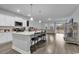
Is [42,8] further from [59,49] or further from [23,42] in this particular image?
[59,49]

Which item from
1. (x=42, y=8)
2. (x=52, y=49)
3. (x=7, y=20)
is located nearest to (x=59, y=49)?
(x=52, y=49)

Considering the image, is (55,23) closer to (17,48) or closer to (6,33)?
(6,33)

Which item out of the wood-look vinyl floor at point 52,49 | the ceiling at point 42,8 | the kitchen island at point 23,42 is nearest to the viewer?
the kitchen island at point 23,42

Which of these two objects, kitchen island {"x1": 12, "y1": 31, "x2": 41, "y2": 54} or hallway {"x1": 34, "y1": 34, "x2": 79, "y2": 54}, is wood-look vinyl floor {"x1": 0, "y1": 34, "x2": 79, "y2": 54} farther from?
kitchen island {"x1": 12, "y1": 31, "x2": 41, "y2": 54}

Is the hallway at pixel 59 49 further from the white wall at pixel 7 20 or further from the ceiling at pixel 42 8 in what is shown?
the white wall at pixel 7 20

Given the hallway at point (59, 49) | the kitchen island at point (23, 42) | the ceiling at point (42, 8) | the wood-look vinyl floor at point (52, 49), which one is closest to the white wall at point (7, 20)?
the ceiling at point (42, 8)

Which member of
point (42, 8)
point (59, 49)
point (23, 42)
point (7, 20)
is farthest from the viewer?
point (7, 20)

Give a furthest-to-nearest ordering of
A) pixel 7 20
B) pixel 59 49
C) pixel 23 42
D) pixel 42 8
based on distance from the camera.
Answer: pixel 7 20 → pixel 42 8 → pixel 59 49 → pixel 23 42

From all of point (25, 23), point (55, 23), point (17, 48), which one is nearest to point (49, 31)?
point (55, 23)

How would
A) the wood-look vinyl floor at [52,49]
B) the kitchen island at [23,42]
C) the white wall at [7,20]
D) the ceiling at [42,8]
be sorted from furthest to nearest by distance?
the white wall at [7,20] < the ceiling at [42,8] < the wood-look vinyl floor at [52,49] < the kitchen island at [23,42]

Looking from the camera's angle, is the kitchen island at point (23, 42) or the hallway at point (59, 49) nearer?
the kitchen island at point (23, 42)

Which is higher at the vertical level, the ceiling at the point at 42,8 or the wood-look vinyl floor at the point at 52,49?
the ceiling at the point at 42,8
